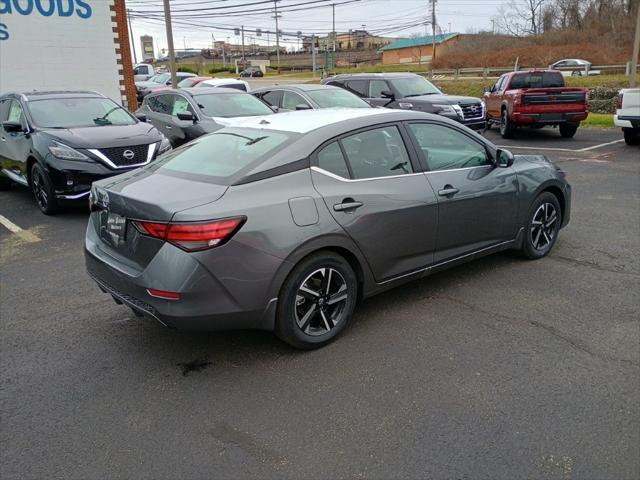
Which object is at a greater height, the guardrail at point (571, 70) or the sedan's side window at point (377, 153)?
the guardrail at point (571, 70)

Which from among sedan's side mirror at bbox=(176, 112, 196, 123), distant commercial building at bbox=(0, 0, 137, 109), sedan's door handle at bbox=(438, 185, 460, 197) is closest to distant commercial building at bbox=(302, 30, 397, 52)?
distant commercial building at bbox=(0, 0, 137, 109)

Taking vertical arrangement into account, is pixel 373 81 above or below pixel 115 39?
below

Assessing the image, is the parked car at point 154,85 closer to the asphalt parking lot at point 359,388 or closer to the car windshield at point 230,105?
the car windshield at point 230,105

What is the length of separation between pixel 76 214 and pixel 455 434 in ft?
22.6

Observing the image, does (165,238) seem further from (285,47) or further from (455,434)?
(285,47)

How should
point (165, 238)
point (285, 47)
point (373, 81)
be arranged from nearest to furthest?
point (165, 238), point (373, 81), point (285, 47)

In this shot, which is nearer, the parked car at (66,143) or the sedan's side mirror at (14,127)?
the parked car at (66,143)

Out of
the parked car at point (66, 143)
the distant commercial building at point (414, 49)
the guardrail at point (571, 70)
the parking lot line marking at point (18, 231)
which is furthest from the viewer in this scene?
the distant commercial building at point (414, 49)

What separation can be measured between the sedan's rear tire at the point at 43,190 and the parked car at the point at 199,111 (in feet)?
10.0

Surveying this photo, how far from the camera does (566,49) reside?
146ft

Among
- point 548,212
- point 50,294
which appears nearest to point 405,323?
point 548,212

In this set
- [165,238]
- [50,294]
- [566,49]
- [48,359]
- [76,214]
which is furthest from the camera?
[566,49]

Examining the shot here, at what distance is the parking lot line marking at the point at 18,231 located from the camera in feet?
22.6

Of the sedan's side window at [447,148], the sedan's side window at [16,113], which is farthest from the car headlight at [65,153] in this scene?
the sedan's side window at [447,148]
